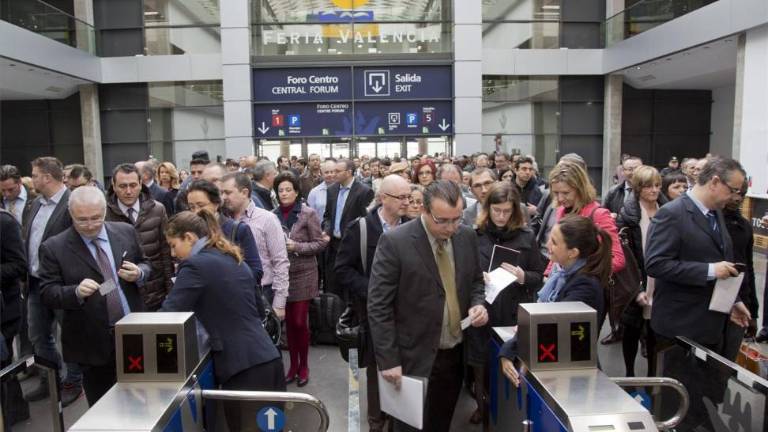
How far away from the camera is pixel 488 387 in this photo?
12.3 ft

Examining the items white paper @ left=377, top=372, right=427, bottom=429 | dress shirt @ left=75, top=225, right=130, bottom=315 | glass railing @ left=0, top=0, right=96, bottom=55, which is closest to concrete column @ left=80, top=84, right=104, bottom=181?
→ glass railing @ left=0, top=0, right=96, bottom=55

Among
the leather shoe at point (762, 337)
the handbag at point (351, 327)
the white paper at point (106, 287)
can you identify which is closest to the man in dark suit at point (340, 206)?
the handbag at point (351, 327)

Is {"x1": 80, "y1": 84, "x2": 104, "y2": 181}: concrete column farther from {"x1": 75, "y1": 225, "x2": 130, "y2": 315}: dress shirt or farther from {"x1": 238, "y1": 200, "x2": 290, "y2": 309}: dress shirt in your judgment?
{"x1": 75, "y1": 225, "x2": 130, "y2": 315}: dress shirt

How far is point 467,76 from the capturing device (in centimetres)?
1545

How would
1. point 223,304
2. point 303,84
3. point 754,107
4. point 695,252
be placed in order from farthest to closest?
point 303,84
point 754,107
point 695,252
point 223,304

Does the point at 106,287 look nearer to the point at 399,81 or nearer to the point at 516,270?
the point at 516,270

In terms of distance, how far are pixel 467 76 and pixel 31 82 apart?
1143 cm

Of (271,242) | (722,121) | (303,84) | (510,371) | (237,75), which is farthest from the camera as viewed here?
(722,121)

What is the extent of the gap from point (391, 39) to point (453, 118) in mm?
2705

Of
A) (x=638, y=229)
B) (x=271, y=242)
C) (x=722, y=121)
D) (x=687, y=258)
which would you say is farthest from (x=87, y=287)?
(x=722, y=121)

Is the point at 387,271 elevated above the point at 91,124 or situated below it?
below

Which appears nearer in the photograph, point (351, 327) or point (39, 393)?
point (39, 393)

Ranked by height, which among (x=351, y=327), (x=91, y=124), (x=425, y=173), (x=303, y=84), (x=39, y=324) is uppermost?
(x=303, y=84)

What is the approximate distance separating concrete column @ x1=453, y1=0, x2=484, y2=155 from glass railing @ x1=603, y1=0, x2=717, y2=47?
3.84 m
